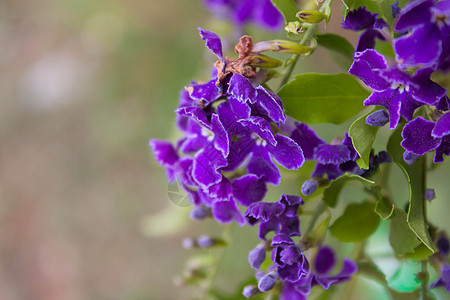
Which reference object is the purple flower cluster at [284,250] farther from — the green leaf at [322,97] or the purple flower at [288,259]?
the green leaf at [322,97]

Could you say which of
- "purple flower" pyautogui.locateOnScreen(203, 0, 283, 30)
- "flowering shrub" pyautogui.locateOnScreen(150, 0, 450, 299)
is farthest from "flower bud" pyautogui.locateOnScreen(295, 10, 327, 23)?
"purple flower" pyautogui.locateOnScreen(203, 0, 283, 30)

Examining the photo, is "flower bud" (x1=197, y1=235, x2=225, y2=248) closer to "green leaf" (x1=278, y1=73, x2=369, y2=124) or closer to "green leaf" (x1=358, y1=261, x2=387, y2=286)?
"green leaf" (x1=358, y1=261, x2=387, y2=286)

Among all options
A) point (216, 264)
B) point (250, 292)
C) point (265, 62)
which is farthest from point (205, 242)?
point (265, 62)

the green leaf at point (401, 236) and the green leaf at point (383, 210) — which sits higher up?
the green leaf at point (383, 210)

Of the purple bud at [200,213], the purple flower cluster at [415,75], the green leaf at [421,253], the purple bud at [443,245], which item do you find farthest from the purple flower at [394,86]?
the purple bud at [200,213]

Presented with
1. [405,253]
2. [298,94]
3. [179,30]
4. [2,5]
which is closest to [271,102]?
[298,94]

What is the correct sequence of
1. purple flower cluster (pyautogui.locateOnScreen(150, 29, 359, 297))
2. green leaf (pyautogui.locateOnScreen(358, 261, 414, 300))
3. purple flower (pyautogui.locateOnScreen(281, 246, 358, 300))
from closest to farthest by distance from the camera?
1. purple flower cluster (pyautogui.locateOnScreen(150, 29, 359, 297))
2. purple flower (pyautogui.locateOnScreen(281, 246, 358, 300))
3. green leaf (pyautogui.locateOnScreen(358, 261, 414, 300))

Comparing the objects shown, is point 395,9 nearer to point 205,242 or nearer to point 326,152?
point 326,152
